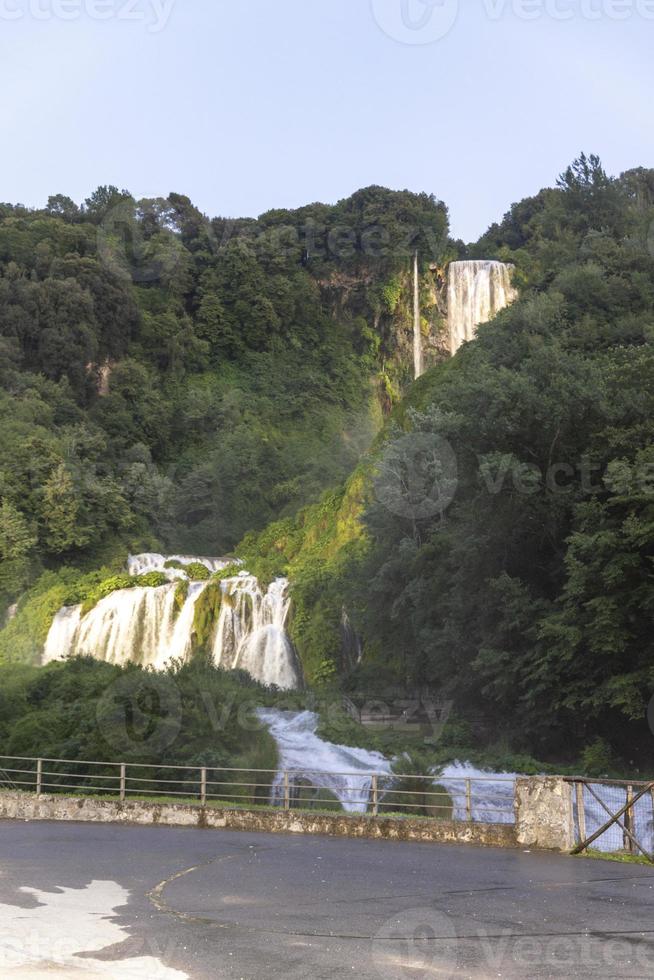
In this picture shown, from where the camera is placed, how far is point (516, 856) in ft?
49.2

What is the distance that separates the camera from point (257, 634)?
48312 millimetres

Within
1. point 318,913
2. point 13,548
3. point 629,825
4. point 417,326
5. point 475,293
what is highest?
point 475,293

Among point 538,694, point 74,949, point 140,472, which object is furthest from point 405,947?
point 140,472

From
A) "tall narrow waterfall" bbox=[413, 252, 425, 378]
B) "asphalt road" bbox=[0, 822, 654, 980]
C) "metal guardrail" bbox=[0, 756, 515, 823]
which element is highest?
"tall narrow waterfall" bbox=[413, 252, 425, 378]

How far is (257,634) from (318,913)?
37.9m

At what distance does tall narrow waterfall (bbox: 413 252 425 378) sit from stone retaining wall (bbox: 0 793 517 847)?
69.9m

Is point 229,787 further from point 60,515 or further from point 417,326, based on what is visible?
point 417,326

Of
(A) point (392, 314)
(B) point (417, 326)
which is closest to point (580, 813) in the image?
(B) point (417, 326)

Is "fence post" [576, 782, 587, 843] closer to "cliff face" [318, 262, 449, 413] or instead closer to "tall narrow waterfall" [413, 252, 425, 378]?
"cliff face" [318, 262, 449, 413]

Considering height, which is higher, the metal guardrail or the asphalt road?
the asphalt road

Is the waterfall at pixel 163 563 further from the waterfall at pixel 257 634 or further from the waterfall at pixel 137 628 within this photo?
the waterfall at pixel 257 634

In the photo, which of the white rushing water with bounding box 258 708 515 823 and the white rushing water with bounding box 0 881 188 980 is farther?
the white rushing water with bounding box 258 708 515 823

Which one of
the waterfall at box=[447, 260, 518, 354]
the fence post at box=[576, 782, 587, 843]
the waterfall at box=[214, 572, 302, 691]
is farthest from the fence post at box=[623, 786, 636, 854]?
the waterfall at box=[447, 260, 518, 354]

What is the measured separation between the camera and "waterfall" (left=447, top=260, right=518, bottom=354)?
3172 inches
